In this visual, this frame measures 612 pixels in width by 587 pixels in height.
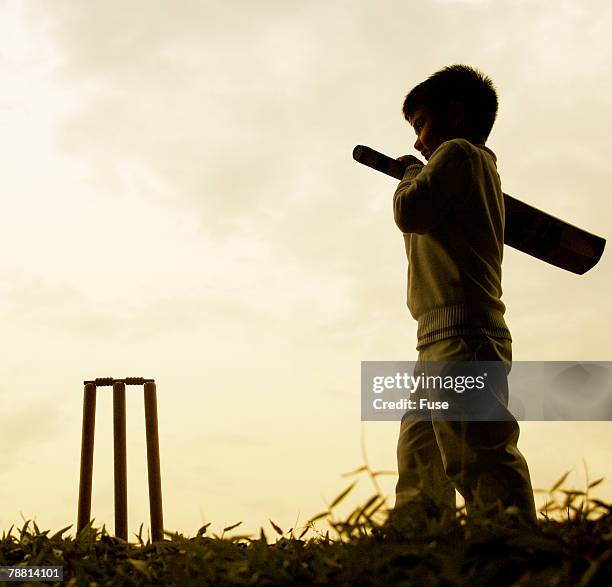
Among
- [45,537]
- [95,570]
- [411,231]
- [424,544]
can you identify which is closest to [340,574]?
[424,544]

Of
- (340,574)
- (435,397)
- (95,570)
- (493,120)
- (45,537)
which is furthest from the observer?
(493,120)

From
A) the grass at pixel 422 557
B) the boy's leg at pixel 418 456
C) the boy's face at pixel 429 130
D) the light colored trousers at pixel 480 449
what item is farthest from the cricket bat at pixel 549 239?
the grass at pixel 422 557

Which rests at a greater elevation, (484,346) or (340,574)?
(484,346)

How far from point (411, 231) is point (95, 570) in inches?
57.4

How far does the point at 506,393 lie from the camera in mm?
2518

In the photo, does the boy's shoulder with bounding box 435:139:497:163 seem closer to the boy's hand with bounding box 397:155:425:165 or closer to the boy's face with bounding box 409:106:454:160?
the boy's face with bounding box 409:106:454:160

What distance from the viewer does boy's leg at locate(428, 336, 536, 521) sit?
2342 millimetres

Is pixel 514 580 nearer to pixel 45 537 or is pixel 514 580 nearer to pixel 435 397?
pixel 435 397

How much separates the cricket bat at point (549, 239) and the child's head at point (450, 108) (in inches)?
26.2

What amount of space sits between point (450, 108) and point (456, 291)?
793 mm

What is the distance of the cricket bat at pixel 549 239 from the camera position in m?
3.56

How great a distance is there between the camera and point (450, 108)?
2.92 m

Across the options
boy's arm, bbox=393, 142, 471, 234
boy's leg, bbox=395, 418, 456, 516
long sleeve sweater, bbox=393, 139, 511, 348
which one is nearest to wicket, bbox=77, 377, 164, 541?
boy's leg, bbox=395, 418, 456, 516

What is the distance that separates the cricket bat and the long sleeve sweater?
2.76 feet
